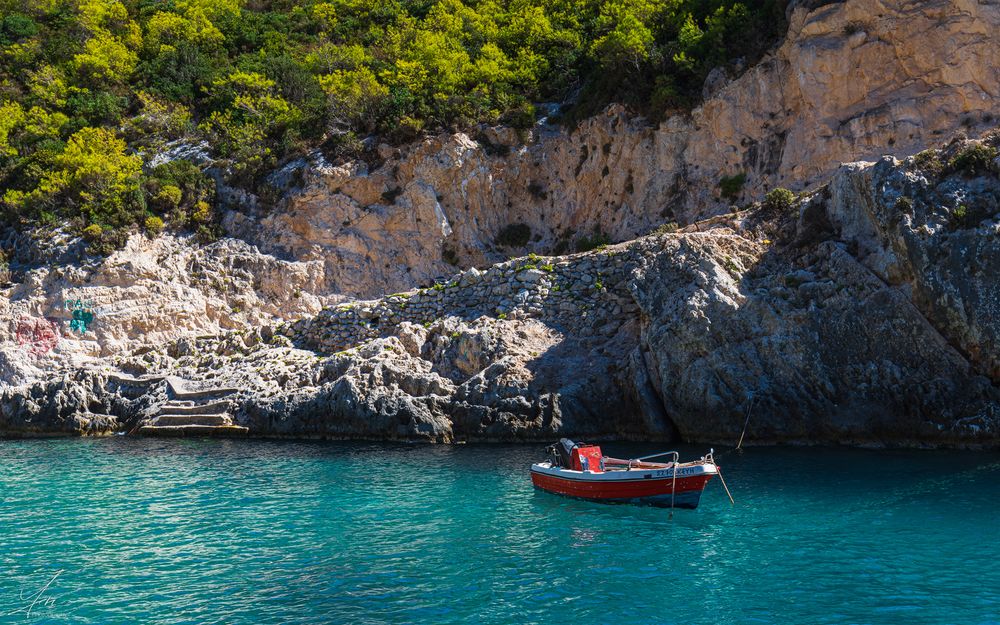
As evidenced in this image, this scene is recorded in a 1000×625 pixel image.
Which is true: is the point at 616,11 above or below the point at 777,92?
above

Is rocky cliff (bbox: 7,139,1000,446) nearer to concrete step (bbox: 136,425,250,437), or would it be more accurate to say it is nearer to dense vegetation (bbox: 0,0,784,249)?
concrete step (bbox: 136,425,250,437)

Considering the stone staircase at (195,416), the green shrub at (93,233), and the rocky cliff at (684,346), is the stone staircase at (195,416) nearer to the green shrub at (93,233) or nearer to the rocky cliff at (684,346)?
the rocky cliff at (684,346)

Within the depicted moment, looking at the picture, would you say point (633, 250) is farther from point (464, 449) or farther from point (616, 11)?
point (616, 11)


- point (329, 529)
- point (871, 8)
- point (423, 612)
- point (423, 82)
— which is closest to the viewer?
point (423, 612)

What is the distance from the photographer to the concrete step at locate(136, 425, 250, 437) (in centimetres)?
2777

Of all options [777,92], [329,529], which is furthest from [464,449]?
[777,92]

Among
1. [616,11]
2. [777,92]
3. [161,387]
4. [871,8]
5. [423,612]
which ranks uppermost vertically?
[616,11]

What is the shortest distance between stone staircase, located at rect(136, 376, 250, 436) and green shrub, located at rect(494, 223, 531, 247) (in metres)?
14.4

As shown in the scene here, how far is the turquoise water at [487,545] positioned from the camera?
11.8 meters

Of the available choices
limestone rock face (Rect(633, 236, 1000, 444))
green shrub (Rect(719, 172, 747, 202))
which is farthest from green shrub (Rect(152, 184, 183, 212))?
green shrub (Rect(719, 172, 747, 202))

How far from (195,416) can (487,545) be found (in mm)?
17050

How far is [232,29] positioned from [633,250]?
3649 centimetres

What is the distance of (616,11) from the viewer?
1610 inches

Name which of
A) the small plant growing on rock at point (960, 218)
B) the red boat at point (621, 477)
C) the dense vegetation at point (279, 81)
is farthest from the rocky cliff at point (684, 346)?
the dense vegetation at point (279, 81)
